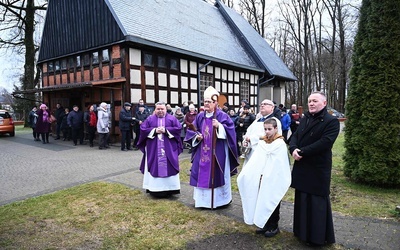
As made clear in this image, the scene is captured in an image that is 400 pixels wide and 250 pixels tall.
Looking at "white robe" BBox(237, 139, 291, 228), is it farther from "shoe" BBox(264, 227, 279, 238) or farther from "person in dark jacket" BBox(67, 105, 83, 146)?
"person in dark jacket" BBox(67, 105, 83, 146)

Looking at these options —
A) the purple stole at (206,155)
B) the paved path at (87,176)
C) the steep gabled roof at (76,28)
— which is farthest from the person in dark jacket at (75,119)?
the purple stole at (206,155)

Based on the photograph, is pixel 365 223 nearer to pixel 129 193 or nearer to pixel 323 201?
pixel 323 201

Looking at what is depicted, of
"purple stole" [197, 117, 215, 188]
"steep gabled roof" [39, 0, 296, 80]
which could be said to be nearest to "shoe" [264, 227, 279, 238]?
"purple stole" [197, 117, 215, 188]

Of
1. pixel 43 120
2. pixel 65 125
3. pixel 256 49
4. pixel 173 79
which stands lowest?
pixel 65 125

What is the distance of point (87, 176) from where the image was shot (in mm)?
7133

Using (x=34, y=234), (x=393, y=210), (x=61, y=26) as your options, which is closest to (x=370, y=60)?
(x=393, y=210)

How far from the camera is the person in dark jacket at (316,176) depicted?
3.32 m

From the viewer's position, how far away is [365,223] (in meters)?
4.05

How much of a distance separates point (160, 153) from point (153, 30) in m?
8.91

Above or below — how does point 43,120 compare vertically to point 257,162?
above

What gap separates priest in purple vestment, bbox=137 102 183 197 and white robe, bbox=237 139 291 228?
201 centimetres

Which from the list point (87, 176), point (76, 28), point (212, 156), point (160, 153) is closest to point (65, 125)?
point (76, 28)

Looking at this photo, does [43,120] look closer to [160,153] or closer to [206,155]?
[160,153]

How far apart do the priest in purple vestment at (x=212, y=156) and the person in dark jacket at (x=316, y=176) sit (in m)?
1.47
